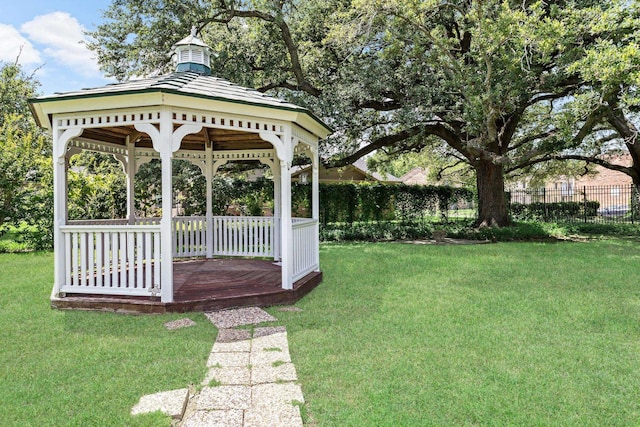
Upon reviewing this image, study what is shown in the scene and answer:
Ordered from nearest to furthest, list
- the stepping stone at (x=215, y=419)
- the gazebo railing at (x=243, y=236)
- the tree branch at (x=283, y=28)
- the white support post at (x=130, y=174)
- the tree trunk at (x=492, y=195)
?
the stepping stone at (x=215, y=419) < the white support post at (x=130, y=174) < the gazebo railing at (x=243, y=236) < the tree branch at (x=283, y=28) < the tree trunk at (x=492, y=195)

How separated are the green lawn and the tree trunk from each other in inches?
297

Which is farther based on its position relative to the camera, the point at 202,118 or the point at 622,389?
the point at 202,118

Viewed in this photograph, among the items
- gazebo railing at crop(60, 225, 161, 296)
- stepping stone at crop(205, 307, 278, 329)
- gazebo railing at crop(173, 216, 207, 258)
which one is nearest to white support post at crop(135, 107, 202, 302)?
gazebo railing at crop(60, 225, 161, 296)

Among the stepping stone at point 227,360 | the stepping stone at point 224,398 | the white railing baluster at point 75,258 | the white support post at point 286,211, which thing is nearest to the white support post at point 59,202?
the white railing baluster at point 75,258

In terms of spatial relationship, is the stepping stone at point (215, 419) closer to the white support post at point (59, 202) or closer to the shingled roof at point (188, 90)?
the shingled roof at point (188, 90)

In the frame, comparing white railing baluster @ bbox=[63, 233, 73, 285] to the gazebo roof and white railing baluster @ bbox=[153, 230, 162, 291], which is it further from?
the gazebo roof

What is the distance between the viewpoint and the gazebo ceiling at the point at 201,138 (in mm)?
6840

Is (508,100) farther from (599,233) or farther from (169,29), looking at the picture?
(169,29)

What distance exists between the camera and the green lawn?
8.95ft

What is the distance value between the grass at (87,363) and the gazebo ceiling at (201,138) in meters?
2.88

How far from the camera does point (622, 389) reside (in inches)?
119

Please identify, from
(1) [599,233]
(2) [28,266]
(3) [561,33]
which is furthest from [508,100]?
(2) [28,266]

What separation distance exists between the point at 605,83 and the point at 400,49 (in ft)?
16.3

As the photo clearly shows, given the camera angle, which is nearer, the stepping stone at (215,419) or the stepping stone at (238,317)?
the stepping stone at (215,419)
